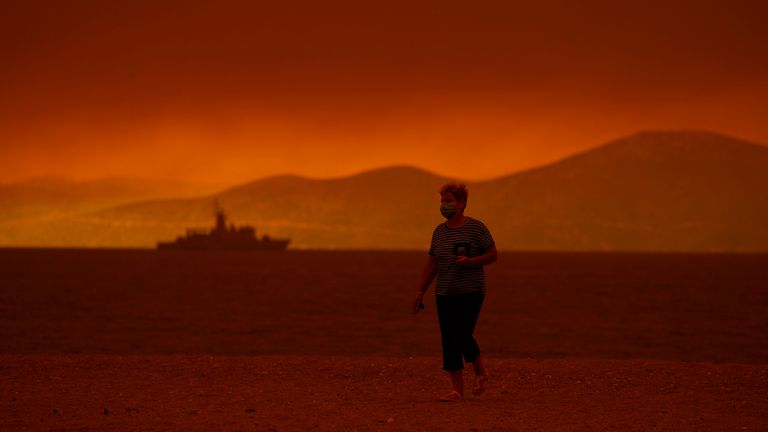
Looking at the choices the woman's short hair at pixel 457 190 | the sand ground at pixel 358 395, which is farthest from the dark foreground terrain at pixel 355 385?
the woman's short hair at pixel 457 190

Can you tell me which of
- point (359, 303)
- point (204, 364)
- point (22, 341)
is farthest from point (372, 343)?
point (359, 303)

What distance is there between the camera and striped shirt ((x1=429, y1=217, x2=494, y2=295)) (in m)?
9.31

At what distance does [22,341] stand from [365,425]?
20.2 m

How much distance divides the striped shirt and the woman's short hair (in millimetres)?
247

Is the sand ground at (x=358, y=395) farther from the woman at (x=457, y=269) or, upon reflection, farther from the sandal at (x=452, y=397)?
the woman at (x=457, y=269)

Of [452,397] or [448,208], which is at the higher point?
[448,208]

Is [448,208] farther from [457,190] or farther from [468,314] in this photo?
[468,314]

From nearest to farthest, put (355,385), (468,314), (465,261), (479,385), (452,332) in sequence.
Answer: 1. (465,261)
2. (468,314)
3. (452,332)
4. (479,385)
5. (355,385)

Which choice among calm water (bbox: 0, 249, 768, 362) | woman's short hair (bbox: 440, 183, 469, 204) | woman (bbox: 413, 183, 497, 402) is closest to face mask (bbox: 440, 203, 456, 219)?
woman (bbox: 413, 183, 497, 402)

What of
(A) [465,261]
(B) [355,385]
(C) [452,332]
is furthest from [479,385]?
(B) [355,385]

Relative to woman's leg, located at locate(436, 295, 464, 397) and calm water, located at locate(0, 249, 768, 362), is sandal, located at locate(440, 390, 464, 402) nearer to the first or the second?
woman's leg, located at locate(436, 295, 464, 397)

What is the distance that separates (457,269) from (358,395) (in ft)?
6.22

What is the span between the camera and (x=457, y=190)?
9367 mm

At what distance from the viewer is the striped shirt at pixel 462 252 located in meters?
9.31
